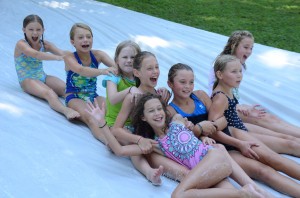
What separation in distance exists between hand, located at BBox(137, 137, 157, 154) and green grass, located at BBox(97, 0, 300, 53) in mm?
4023

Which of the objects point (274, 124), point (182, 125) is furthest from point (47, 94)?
point (274, 124)

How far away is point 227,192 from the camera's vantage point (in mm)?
1774

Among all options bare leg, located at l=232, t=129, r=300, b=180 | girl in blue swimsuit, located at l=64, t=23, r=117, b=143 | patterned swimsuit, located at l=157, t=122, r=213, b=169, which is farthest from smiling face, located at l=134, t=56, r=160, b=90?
bare leg, located at l=232, t=129, r=300, b=180

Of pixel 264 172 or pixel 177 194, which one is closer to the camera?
pixel 177 194

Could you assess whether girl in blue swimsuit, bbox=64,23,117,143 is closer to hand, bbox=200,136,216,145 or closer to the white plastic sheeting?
the white plastic sheeting

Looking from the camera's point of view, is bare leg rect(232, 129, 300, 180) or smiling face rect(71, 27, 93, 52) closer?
bare leg rect(232, 129, 300, 180)

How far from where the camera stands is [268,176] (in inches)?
80.4

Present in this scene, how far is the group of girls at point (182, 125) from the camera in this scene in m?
1.95

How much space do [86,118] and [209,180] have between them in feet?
3.23

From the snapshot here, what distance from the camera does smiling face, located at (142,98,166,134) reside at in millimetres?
2121

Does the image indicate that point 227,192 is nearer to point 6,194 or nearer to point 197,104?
point 197,104

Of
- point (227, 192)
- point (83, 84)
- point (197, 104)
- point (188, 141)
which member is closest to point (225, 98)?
point (197, 104)

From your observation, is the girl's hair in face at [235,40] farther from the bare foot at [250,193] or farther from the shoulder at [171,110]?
the bare foot at [250,193]

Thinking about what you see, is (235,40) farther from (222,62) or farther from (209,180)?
(209,180)
